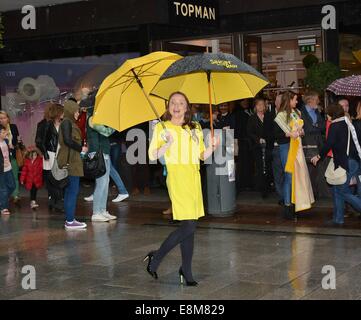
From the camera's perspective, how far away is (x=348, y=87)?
10.5 meters

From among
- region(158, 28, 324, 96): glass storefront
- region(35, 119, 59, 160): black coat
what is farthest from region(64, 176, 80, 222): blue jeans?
region(158, 28, 324, 96): glass storefront

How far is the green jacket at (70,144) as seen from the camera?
10.0m

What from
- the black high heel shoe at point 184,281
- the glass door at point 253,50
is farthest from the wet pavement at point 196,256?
the glass door at point 253,50

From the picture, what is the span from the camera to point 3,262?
8.12 m

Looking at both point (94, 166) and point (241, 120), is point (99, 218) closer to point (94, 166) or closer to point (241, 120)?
point (94, 166)

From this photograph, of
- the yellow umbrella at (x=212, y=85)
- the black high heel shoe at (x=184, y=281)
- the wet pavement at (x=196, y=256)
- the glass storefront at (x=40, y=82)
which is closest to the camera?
the wet pavement at (x=196, y=256)

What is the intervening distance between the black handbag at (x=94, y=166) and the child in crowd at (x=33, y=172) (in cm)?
245

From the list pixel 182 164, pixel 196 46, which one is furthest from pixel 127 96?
pixel 196 46

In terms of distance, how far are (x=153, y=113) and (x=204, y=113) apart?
218 inches

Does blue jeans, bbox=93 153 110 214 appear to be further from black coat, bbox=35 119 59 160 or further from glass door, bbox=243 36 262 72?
glass door, bbox=243 36 262 72

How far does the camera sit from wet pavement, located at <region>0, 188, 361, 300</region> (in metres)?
6.59

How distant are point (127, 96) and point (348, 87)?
12.8 ft

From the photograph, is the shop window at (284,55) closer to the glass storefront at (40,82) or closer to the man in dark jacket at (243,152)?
the man in dark jacket at (243,152)
